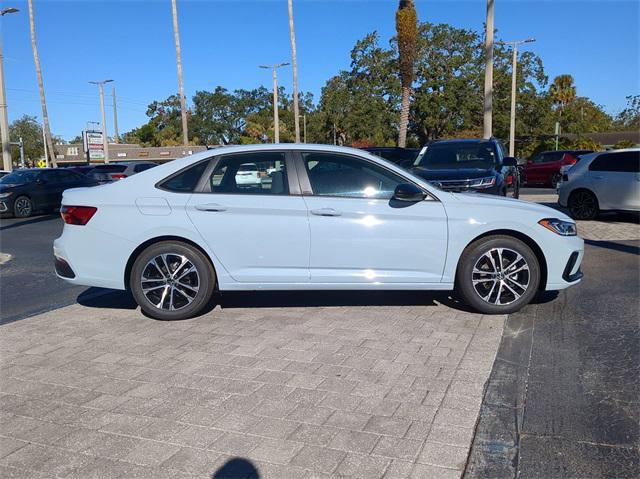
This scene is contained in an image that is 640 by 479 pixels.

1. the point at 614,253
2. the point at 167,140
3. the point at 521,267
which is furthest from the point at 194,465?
the point at 167,140

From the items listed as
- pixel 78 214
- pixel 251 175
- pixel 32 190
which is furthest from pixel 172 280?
pixel 32 190

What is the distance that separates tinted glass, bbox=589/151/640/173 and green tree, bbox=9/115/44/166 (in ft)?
287

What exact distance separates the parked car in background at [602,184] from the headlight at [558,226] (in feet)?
22.7

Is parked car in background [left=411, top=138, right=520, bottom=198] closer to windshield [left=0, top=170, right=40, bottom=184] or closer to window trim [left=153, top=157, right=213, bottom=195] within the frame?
window trim [left=153, top=157, right=213, bottom=195]

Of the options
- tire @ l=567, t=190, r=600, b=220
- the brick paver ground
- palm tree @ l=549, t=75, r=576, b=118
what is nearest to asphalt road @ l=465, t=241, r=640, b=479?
the brick paver ground

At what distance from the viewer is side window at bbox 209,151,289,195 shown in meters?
5.50

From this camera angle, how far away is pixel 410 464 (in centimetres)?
295

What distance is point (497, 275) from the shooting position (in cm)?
545

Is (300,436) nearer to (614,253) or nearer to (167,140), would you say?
(614,253)

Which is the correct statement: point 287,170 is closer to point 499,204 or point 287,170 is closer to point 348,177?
point 348,177

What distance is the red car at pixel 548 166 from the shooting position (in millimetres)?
23625

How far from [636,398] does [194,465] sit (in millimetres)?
2806

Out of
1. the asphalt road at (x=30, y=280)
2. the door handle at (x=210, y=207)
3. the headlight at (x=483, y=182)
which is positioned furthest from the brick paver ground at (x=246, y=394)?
the headlight at (x=483, y=182)

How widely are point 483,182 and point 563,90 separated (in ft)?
221
